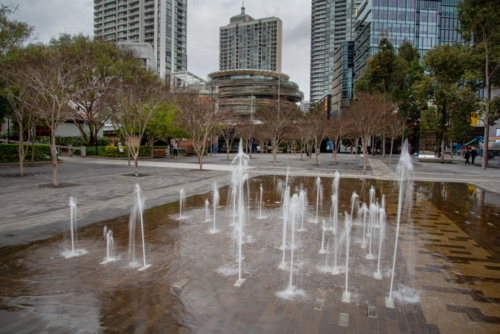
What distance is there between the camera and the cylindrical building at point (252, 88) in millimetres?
72000

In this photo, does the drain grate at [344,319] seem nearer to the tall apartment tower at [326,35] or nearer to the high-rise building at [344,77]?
the high-rise building at [344,77]

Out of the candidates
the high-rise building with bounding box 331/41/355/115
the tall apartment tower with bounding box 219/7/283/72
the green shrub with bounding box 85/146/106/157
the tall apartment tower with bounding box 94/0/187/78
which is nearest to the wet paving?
the green shrub with bounding box 85/146/106/157

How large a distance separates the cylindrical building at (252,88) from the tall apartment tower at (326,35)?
7503cm

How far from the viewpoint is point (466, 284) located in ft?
13.8

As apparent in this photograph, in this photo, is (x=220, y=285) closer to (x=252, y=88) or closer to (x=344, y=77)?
(x=252, y=88)

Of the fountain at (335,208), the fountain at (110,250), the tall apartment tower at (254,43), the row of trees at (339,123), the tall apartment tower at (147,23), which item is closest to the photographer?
the fountain at (110,250)

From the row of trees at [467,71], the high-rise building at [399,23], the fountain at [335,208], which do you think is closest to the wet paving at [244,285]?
the fountain at [335,208]

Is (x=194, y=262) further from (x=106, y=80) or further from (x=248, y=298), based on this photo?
(x=106, y=80)

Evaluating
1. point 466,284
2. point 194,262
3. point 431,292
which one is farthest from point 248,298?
point 466,284

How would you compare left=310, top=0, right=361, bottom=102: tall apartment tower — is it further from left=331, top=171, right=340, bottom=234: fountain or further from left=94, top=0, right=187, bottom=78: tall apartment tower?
left=331, top=171, right=340, bottom=234: fountain

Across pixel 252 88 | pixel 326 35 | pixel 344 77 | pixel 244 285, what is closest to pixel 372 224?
pixel 244 285

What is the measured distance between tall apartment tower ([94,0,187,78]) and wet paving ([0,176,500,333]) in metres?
85.4

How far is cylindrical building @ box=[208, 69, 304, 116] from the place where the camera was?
2835 inches

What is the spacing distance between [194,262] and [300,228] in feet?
9.46
